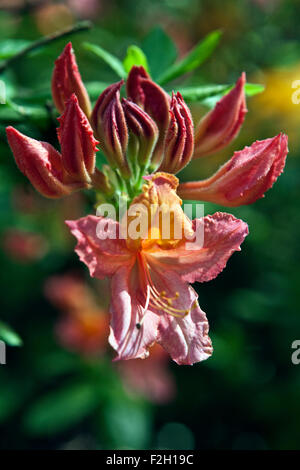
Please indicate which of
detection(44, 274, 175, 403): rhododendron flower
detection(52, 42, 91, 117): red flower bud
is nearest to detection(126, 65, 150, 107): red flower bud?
detection(52, 42, 91, 117): red flower bud

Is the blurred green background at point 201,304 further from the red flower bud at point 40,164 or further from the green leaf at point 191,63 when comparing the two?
the red flower bud at point 40,164

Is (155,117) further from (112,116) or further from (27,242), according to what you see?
(27,242)

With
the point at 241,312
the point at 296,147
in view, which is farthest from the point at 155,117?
the point at 296,147

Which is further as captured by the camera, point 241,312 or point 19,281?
point 19,281

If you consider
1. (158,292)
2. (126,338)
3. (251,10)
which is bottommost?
(126,338)

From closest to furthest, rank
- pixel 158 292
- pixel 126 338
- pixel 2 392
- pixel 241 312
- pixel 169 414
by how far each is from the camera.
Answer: pixel 126 338, pixel 158 292, pixel 241 312, pixel 2 392, pixel 169 414

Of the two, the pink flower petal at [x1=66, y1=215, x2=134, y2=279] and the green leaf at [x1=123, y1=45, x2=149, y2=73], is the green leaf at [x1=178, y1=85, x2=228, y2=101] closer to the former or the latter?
the green leaf at [x1=123, y1=45, x2=149, y2=73]

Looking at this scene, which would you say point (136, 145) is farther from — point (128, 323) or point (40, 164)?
point (128, 323)
